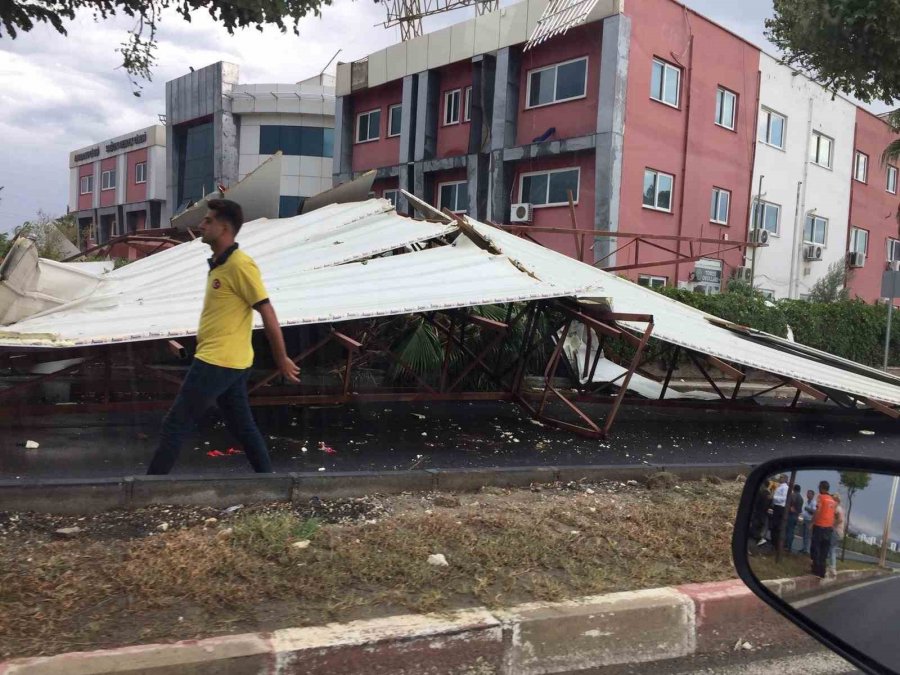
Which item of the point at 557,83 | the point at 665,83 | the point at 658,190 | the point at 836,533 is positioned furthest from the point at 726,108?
the point at 836,533

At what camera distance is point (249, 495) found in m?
4.82

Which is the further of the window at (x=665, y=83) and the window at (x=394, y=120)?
the window at (x=394, y=120)

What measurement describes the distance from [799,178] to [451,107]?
12.3 meters

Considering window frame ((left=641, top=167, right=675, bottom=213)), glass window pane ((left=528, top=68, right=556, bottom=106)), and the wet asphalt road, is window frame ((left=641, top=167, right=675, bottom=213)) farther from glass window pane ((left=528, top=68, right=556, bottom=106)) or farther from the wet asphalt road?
the wet asphalt road

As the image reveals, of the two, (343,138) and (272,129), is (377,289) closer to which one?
(343,138)

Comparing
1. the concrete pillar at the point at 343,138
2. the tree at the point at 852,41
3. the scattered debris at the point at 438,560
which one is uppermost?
the concrete pillar at the point at 343,138

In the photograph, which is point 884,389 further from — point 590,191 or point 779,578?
point 590,191

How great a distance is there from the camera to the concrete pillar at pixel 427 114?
24.4 m

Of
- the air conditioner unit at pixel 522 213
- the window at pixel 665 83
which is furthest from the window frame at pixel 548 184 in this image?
the window at pixel 665 83

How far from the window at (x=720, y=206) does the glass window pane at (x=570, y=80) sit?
5.50 meters

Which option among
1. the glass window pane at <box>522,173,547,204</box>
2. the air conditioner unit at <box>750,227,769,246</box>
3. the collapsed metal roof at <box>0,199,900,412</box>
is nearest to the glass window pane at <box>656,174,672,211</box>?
the glass window pane at <box>522,173,547,204</box>

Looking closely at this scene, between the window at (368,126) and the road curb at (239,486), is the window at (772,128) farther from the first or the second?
the road curb at (239,486)

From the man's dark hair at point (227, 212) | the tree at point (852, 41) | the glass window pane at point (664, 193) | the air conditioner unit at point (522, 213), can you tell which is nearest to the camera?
the man's dark hair at point (227, 212)

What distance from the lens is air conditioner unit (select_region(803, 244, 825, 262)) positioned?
2617 centimetres
